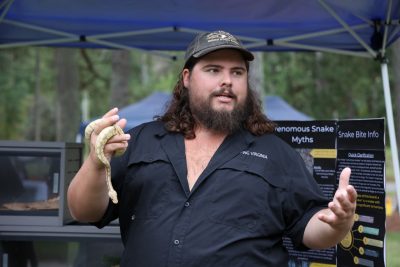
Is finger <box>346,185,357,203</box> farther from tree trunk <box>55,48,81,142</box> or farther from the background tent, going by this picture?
tree trunk <box>55,48,81,142</box>

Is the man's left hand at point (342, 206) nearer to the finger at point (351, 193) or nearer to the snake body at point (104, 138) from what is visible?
the finger at point (351, 193)

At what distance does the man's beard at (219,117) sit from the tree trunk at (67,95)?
13717 mm

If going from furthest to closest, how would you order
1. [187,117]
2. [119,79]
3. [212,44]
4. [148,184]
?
[119,79] < [187,117] < [212,44] < [148,184]

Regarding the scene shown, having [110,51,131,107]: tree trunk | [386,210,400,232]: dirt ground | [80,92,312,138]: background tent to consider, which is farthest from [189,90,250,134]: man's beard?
[110,51,131,107]: tree trunk

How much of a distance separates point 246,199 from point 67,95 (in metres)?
14.9

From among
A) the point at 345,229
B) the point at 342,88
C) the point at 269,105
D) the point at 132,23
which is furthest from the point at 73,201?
the point at 342,88

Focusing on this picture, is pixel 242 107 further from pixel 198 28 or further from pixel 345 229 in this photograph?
pixel 198 28

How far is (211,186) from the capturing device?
9.12ft

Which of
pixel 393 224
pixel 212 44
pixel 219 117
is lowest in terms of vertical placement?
pixel 393 224

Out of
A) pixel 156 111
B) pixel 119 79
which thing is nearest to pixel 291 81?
pixel 119 79

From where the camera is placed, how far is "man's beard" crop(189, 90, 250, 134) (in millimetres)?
2928

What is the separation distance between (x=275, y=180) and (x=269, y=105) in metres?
11.0

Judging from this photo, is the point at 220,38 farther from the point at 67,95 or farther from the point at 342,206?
the point at 67,95

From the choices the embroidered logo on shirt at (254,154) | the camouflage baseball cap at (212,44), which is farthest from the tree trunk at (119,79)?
the embroidered logo on shirt at (254,154)
